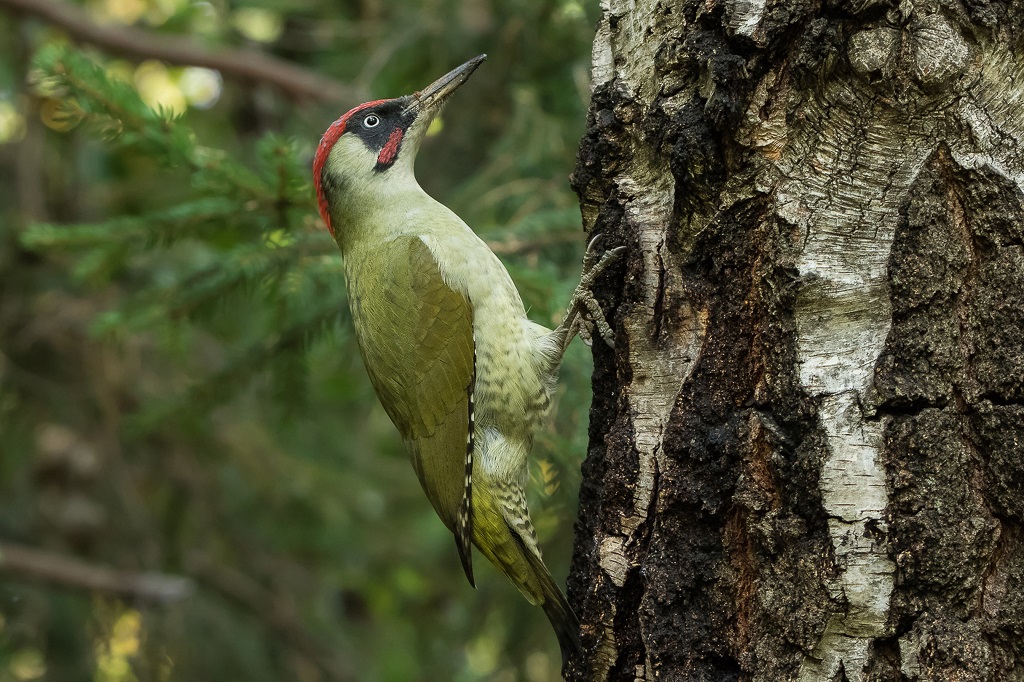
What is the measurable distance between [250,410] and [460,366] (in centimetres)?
303

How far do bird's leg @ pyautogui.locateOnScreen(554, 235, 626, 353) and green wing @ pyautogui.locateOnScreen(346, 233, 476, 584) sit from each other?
A: 41 centimetres

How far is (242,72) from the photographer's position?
5.31 meters

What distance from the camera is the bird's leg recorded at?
230 centimetres

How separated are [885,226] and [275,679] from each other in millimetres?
4665

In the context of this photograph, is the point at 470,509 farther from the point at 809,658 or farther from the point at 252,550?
the point at 252,550

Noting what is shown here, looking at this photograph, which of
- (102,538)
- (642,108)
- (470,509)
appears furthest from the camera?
(102,538)

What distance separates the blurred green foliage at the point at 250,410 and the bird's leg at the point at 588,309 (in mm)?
423

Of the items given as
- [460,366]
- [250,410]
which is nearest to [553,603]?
[460,366]

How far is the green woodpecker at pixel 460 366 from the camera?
3.33 metres

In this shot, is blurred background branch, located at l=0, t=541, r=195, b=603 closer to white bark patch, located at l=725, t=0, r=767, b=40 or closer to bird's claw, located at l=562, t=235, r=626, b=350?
bird's claw, located at l=562, t=235, r=626, b=350

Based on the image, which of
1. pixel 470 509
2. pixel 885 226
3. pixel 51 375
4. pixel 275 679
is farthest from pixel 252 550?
pixel 885 226

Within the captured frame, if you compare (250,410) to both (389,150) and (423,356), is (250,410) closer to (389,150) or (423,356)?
(389,150)

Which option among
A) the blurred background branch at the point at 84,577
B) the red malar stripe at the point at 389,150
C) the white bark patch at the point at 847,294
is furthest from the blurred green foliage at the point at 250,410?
the white bark patch at the point at 847,294

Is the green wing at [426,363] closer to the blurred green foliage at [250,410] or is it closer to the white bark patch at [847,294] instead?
the blurred green foliage at [250,410]
